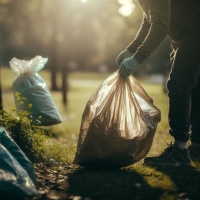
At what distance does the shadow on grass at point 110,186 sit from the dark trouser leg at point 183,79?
0.60m

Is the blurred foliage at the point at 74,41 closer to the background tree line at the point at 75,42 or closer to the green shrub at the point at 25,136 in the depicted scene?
the background tree line at the point at 75,42

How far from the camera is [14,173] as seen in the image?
3.06 metres

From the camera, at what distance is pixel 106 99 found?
3.86 meters

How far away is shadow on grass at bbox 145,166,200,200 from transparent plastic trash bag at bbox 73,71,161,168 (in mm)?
325

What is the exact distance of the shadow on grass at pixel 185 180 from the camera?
121 inches

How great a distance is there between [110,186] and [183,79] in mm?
1218

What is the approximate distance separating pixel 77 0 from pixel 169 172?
19.6 m

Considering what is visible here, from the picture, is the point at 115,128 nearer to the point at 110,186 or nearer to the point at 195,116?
the point at 110,186

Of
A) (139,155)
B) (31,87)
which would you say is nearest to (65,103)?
(31,87)

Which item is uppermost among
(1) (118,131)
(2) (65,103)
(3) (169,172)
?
(1) (118,131)

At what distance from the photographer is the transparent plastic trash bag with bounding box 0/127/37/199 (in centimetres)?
294

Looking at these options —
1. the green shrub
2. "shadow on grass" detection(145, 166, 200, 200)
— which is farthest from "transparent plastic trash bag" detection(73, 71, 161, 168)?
the green shrub

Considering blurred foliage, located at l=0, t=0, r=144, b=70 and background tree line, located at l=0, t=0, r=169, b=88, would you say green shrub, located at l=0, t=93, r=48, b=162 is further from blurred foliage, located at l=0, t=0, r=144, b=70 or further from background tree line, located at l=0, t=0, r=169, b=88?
blurred foliage, located at l=0, t=0, r=144, b=70

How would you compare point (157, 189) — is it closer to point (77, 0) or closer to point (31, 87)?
point (31, 87)
